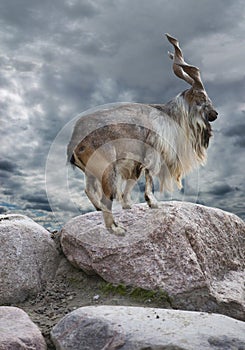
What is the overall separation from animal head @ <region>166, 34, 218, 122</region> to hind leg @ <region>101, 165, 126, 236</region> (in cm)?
202

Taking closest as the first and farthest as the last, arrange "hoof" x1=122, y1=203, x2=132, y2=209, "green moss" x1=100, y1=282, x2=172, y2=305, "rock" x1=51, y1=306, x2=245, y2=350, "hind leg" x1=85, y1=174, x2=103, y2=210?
"rock" x1=51, y1=306, x2=245, y2=350, "green moss" x1=100, y1=282, x2=172, y2=305, "hind leg" x1=85, y1=174, x2=103, y2=210, "hoof" x1=122, y1=203, x2=132, y2=209

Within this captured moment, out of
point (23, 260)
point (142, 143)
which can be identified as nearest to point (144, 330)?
point (23, 260)

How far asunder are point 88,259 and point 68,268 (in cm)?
62

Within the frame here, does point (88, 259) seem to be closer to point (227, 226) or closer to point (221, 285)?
point (221, 285)

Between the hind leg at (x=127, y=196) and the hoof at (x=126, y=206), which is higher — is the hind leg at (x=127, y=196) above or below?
above

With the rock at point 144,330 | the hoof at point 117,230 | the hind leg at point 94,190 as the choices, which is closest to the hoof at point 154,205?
the hoof at point 117,230

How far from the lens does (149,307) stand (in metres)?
6.24

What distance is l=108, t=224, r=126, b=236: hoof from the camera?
22.7ft

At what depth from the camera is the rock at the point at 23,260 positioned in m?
6.93

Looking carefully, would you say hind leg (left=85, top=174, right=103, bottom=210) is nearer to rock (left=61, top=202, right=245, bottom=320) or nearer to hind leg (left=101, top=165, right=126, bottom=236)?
hind leg (left=101, top=165, right=126, bottom=236)

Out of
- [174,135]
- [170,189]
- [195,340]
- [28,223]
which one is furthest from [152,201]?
[195,340]

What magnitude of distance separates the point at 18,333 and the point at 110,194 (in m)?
2.33

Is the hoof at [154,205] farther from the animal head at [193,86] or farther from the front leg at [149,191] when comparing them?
the animal head at [193,86]

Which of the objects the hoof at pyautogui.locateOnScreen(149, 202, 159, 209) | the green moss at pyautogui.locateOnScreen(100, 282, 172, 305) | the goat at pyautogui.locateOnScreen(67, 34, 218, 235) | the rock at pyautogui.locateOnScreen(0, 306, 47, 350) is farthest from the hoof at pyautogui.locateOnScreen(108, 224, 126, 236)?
the rock at pyautogui.locateOnScreen(0, 306, 47, 350)
